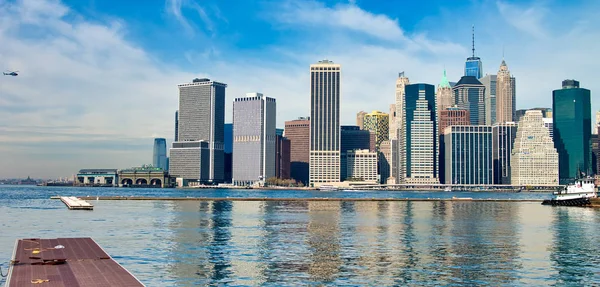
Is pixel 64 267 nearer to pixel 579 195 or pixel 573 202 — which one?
pixel 573 202

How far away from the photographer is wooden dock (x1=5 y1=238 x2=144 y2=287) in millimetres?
40188

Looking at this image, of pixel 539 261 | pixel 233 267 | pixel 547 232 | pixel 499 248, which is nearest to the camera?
pixel 233 267

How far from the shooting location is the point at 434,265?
56.2 metres

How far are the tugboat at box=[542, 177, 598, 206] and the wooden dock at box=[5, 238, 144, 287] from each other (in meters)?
155

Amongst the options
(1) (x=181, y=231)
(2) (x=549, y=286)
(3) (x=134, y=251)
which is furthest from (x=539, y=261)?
(1) (x=181, y=231)

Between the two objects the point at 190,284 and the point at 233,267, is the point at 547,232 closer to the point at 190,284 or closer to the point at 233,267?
the point at 233,267

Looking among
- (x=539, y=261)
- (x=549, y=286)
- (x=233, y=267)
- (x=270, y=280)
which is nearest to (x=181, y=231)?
(x=233, y=267)

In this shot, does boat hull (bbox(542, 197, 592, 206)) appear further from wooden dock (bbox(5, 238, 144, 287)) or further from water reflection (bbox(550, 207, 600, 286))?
wooden dock (bbox(5, 238, 144, 287))

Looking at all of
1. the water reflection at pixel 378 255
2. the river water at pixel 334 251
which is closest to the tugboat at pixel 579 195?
the river water at pixel 334 251

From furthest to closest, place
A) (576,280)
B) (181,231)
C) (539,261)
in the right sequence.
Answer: (181,231) → (539,261) → (576,280)

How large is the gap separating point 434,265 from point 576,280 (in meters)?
11.4

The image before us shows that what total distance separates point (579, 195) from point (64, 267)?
170 m

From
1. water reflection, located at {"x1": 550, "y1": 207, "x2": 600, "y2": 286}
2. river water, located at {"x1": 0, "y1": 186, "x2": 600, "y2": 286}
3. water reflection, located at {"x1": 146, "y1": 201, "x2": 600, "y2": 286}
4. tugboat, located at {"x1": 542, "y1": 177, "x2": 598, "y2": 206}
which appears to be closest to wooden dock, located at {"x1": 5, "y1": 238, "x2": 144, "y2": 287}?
river water, located at {"x1": 0, "y1": 186, "x2": 600, "y2": 286}

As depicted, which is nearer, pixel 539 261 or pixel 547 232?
pixel 539 261
